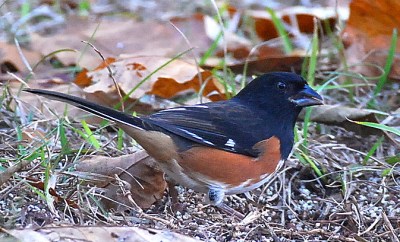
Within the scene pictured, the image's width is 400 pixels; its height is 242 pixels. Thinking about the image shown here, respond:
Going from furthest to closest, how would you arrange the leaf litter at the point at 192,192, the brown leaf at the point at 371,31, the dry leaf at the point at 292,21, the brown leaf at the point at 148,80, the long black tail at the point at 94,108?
the dry leaf at the point at 292,21, the brown leaf at the point at 371,31, the brown leaf at the point at 148,80, the leaf litter at the point at 192,192, the long black tail at the point at 94,108

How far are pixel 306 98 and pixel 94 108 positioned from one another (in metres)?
1.02

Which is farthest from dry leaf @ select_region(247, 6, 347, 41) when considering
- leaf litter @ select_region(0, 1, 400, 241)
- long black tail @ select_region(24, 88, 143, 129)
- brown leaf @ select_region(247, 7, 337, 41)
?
long black tail @ select_region(24, 88, 143, 129)

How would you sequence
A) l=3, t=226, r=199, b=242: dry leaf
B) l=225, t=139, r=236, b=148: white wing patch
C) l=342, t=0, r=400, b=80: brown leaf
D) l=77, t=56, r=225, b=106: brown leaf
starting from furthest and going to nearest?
1. l=342, t=0, r=400, b=80: brown leaf
2. l=77, t=56, r=225, b=106: brown leaf
3. l=225, t=139, r=236, b=148: white wing patch
4. l=3, t=226, r=199, b=242: dry leaf

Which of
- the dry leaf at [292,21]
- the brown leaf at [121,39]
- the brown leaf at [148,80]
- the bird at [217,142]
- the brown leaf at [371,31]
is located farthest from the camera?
the dry leaf at [292,21]

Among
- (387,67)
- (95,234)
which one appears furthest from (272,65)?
(95,234)

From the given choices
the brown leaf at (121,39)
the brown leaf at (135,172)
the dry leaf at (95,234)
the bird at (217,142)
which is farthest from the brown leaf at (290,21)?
the dry leaf at (95,234)

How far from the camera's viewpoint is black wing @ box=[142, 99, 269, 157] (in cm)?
319

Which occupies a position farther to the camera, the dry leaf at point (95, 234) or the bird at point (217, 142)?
the bird at point (217, 142)

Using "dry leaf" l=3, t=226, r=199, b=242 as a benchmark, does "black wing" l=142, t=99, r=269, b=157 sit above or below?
below

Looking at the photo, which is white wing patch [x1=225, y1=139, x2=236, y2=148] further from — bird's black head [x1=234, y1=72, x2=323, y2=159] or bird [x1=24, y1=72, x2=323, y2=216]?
bird's black head [x1=234, y1=72, x2=323, y2=159]

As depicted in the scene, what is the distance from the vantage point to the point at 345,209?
3160mm

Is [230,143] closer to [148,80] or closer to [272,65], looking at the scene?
[148,80]

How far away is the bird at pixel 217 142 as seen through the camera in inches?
123

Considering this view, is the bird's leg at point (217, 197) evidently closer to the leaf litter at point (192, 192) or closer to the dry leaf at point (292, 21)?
the leaf litter at point (192, 192)
